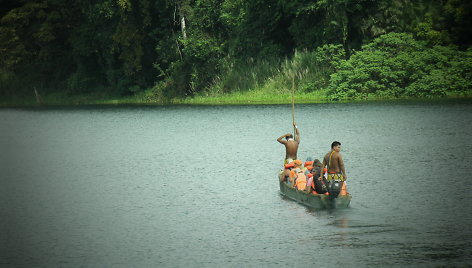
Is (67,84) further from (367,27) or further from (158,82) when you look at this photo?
(367,27)

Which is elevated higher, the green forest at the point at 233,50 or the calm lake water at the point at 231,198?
the green forest at the point at 233,50

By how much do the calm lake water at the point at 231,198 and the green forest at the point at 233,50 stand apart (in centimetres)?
1207

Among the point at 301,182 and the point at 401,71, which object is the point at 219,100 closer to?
the point at 401,71

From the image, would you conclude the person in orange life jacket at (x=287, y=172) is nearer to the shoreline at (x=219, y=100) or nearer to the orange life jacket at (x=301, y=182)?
the orange life jacket at (x=301, y=182)

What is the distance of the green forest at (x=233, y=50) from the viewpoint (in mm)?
56375

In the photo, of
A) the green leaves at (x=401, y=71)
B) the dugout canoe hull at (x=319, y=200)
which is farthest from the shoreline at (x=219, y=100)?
the dugout canoe hull at (x=319, y=200)

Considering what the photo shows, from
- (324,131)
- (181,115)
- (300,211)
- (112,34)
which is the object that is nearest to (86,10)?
(112,34)

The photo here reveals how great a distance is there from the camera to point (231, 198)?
74.0 feet

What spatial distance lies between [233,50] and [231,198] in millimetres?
45592

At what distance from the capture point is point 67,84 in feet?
276

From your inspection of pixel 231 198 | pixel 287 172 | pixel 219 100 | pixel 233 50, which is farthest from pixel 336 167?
pixel 233 50

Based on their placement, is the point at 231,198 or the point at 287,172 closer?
the point at 231,198

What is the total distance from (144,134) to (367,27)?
22.7m

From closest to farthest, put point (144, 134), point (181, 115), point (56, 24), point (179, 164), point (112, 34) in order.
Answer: point (179, 164) < point (144, 134) < point (181, 115) < point (112, 34) < point (56, 24)
